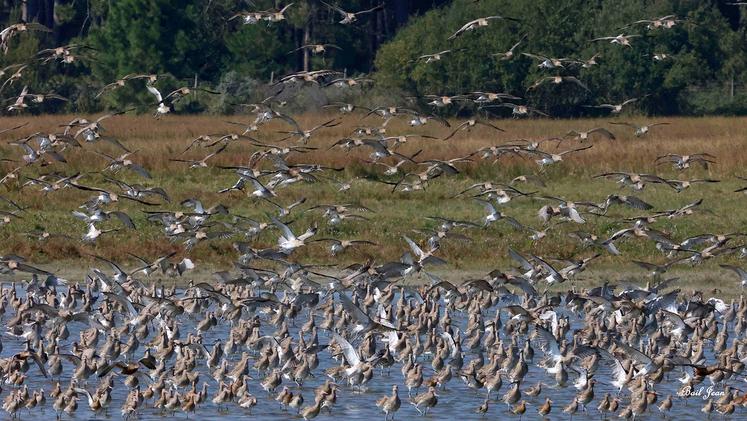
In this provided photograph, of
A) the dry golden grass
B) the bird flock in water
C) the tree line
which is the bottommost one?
the tree line

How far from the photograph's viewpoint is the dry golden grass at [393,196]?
89.2ft

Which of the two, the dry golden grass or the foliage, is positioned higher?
the dry golden grass

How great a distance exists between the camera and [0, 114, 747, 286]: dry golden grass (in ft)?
89.2

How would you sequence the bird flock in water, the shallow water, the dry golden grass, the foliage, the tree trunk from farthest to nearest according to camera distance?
the tree trunk
the foliage
the dry golden grass
the bird flock in water
the shallow water

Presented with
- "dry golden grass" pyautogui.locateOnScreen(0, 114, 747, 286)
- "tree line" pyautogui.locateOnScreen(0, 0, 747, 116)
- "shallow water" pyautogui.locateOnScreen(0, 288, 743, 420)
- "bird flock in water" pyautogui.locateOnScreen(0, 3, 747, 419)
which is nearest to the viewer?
"shallow water" pyautogui.locateOnScreen(0, 288, 743, 420)

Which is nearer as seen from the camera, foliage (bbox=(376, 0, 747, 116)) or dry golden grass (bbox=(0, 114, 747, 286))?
dry golden grass (bbox=(0, 114, 747, 286))

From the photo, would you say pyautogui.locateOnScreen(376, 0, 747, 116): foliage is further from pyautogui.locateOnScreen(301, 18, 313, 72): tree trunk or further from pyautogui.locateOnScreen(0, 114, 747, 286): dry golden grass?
pyautogui.locateOnScreen(0, 114, 747, 286): dry golden grass

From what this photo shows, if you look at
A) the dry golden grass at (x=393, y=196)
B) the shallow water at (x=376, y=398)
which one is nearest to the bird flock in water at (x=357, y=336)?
the shallow water at (x=376, y=398)

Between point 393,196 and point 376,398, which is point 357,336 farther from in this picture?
point 393,196

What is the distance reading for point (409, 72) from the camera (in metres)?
79.2

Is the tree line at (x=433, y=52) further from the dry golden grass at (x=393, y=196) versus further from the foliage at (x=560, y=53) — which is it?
the dry golden grass at (x=393, y=196)

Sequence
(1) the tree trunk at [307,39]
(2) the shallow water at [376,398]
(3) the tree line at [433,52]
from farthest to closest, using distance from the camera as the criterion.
Answer: (1) the tree trunk at [307,39] → (3) the tree line at [433,52] → (2) the shallow water at [376,398]

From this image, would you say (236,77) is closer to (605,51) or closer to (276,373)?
(605,51)

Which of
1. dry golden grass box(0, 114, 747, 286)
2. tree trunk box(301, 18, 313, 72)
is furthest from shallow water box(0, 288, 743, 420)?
tree trunk box(301, 18, 313, 72)
